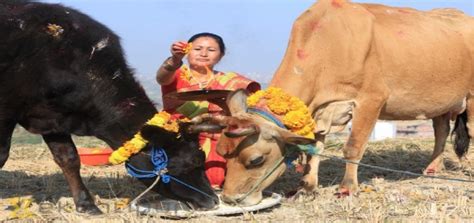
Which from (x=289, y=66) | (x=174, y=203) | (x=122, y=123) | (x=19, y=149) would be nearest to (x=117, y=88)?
(x=122, y=123)

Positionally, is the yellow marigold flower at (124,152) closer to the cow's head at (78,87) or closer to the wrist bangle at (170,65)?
the cow's head at (78,87)

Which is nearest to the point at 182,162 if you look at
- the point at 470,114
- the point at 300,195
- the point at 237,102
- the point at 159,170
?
the point at 159,170

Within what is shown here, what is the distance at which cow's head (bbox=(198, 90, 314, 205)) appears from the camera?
4957 millimetres

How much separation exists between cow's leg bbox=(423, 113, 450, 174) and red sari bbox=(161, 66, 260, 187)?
→ 9.41 ft

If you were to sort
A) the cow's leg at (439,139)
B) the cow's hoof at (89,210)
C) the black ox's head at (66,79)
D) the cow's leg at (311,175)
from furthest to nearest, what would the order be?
the cow's leg at (439,139), the cow's leg at (311,175), the cow's hoof at (89,210), the black ox's head at (66,79)

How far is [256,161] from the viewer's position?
5.01 metres

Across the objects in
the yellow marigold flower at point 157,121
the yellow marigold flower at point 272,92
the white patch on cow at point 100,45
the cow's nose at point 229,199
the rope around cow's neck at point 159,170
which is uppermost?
the white patch on cow at point 100,45

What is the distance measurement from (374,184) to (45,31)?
11.6 ft

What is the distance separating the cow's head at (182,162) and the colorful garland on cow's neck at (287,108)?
0.53 meters

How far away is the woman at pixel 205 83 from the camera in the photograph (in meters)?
5.99

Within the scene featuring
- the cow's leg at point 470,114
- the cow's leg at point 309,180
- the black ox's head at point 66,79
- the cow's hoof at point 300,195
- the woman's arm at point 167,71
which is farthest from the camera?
the cow's leg at point 470,114

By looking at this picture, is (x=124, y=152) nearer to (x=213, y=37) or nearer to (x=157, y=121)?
(x=157, y=121)

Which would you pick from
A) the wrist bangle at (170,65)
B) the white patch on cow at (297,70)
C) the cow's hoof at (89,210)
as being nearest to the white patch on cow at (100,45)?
the wrist bangle at (170,65)

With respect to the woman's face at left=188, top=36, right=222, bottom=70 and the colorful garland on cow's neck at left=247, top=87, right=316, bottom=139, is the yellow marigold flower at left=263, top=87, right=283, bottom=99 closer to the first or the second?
the colorful garland on cow's neck at left=247, top=87, right=316, bottom=139
